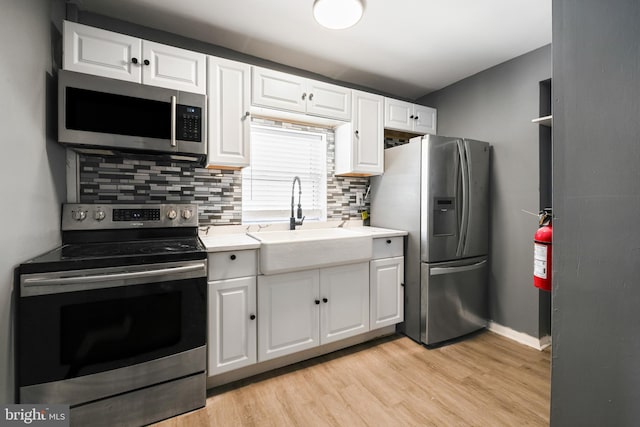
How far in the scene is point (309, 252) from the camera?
1916mm

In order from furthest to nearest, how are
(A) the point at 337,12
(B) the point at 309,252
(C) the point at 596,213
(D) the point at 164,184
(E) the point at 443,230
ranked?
1. (E) the point at 443,230
2. (D) the point at 164,184
3. (B) the point at 309,252
4. (A) the point at 337,12
5. (C) the point at 596,213

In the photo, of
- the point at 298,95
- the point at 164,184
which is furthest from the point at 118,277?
the point at 298,95

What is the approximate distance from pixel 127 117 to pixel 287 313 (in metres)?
1.60

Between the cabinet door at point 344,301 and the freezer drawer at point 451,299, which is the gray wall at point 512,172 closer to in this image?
the freezer drawer at point 451,299

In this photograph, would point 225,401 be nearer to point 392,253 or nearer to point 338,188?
point 392,253

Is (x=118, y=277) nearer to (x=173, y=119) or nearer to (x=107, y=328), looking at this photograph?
(x=107, y=328)

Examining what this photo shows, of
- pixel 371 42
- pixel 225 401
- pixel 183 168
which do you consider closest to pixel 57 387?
pixel 225 401

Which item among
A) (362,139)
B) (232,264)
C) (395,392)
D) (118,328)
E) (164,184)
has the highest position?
(362,139)

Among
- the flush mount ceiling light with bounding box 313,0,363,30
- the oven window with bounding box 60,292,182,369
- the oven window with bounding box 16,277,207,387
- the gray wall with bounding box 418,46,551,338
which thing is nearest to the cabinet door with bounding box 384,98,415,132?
the gray wall with bounding box 418,46,551,338

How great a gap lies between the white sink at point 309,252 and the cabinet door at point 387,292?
0.23 meters

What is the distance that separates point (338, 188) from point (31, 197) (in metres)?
2.19

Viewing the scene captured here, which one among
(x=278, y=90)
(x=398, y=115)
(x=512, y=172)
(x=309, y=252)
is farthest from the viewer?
(x=398, y=115)

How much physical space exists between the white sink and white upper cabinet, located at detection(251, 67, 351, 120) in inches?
41.1

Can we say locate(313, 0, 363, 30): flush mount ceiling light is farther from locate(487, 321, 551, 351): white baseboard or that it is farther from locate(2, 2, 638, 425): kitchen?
locate(487, 321, 551, 351): white baseboard
